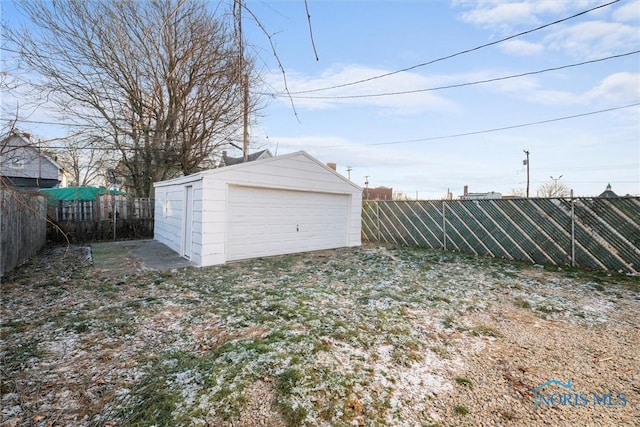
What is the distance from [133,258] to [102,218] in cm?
411

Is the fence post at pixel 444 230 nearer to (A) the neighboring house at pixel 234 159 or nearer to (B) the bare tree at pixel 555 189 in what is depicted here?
(A) the neighboring house at pixel 234 159

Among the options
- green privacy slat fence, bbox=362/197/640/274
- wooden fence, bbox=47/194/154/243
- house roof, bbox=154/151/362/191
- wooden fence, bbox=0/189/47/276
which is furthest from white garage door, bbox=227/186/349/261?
wooden fence, bbox=47/194/154/243

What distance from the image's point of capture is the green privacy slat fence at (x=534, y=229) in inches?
218

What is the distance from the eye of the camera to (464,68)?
749cm

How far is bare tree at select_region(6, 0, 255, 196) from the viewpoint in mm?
8531

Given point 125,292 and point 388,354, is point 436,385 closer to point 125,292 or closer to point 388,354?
point 388,354

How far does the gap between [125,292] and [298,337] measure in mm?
2997

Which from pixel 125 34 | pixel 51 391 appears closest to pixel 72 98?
pixel 125 34

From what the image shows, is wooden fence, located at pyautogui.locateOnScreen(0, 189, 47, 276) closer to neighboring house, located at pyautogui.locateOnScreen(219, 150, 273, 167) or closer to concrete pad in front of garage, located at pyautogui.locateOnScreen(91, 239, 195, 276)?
concrete pad in front of garage, located at pyautogui.locateOnScreen(91, 239, 195, 276)

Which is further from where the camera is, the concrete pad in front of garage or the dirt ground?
the concrete pad in front of garage

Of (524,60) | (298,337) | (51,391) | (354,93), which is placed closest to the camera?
(51,391)

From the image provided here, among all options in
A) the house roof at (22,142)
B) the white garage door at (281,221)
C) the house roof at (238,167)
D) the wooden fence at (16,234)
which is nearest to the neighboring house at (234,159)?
the house roof at (238,167)

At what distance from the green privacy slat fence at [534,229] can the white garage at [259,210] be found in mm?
2294

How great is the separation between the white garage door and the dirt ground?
6.49ft
